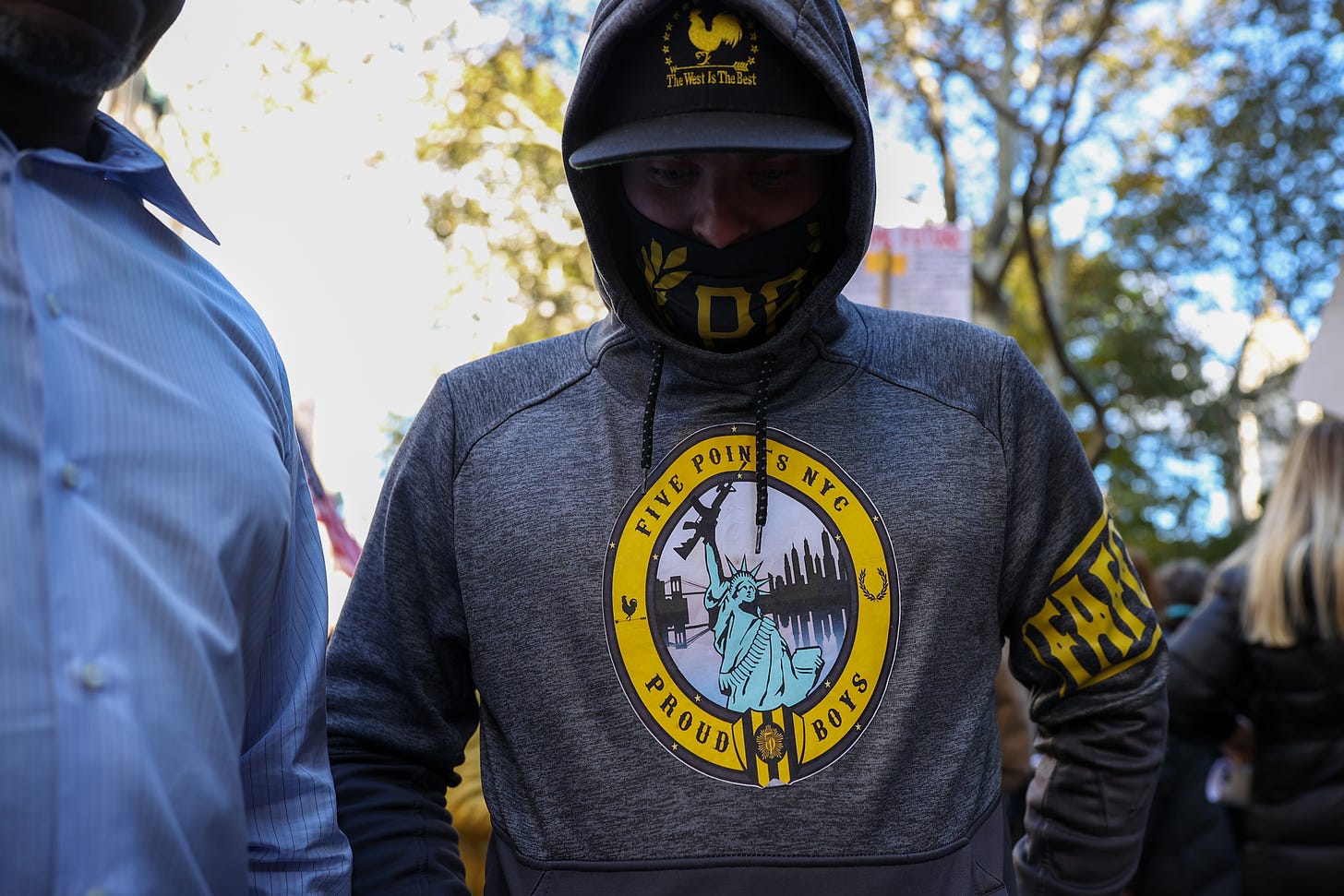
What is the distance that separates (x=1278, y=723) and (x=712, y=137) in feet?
10.6

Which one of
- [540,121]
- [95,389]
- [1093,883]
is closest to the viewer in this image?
[95,389]

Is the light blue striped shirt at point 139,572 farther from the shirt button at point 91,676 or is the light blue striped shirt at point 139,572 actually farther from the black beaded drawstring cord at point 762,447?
the black beaded drawstring cord at point 762,447

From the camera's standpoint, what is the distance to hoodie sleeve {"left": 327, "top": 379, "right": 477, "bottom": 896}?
1878mm

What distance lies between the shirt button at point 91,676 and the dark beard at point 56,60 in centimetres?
64

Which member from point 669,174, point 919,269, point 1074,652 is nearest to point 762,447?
point 669,174

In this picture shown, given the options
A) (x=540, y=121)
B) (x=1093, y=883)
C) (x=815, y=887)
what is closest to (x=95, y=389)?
(x=815, y=887)

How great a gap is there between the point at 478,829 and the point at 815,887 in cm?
154

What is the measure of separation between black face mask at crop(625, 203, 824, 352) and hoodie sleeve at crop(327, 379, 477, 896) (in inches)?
14.9

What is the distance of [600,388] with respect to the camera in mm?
2037

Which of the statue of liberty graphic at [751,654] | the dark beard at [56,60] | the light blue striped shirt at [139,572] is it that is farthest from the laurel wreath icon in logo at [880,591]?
the dark beard at [56,60]

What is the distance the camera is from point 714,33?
199cm

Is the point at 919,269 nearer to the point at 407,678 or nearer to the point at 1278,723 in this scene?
the point at 1278,723

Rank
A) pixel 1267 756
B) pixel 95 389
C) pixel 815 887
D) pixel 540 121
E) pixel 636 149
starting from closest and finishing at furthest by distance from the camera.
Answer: pixel 95 389, pixel 815 887, pixel 636 149, pixel 1267 756, pixel 540 121

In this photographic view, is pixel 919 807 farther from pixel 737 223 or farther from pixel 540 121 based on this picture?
pixel 540 121
